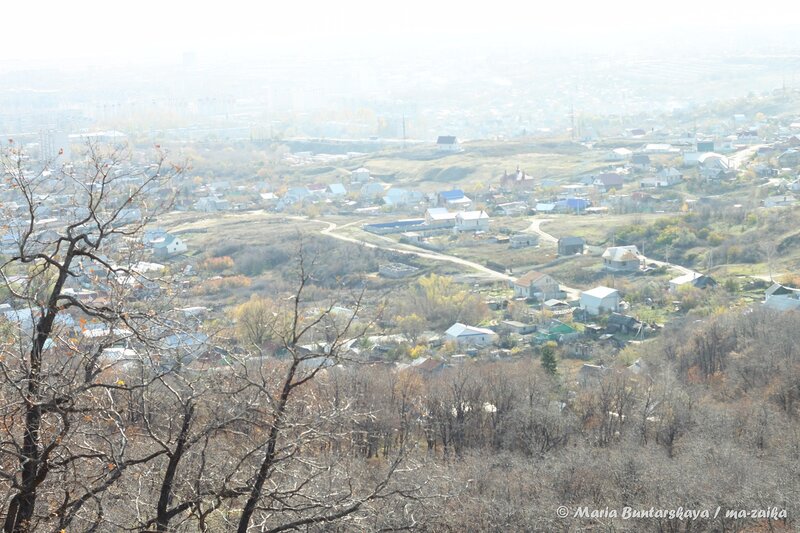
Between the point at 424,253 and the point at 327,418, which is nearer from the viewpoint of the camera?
the point at 327,418

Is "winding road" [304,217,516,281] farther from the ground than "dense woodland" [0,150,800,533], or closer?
closer

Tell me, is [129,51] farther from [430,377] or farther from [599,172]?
[430,377]

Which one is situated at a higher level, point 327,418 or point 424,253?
point 327,418

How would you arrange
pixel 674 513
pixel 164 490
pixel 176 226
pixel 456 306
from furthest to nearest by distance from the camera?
1. pixel 176 226
2. pixel 456 306
3. pixel 674 513
4. pixel 164 490

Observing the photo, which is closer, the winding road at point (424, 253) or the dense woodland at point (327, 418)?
the dense woodland at point (327, 418)

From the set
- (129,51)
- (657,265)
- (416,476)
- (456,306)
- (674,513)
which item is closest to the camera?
(674,513)

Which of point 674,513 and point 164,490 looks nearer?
point 164,490

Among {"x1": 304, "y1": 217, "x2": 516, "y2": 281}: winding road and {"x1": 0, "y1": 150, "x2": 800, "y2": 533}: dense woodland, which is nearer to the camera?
{"x1": 0, "y1": 150, "x2": 800, "y2": 533}: dense woodland

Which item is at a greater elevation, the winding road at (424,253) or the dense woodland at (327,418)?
the dense woodland at (327,418)

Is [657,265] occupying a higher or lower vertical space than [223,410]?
lower

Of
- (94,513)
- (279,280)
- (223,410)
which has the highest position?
(223,410)

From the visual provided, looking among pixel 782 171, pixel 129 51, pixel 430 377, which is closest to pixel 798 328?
pixel 430 377
